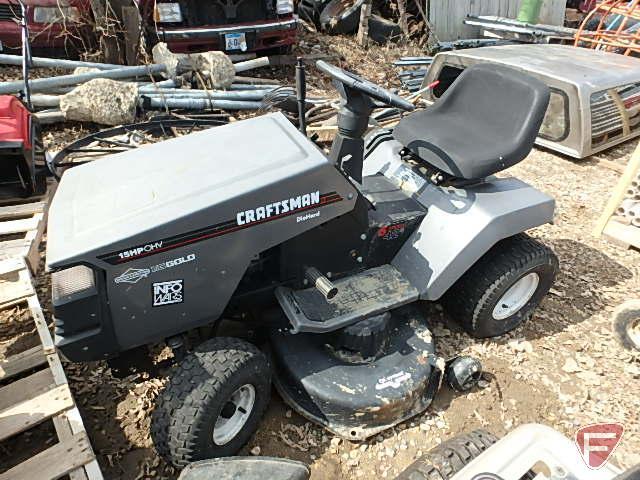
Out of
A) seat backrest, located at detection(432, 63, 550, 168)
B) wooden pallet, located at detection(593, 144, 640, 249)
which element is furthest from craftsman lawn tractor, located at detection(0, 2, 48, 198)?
wooden pallet, located at detection(593, 144, 640, 249)

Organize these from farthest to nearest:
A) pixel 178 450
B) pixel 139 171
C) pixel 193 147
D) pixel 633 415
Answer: pixel 633 415
pixel 193 147
pixel 139 171
pixel 178 450

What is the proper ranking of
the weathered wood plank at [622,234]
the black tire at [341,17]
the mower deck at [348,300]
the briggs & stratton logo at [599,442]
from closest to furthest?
1. the briggs & stratton logo at [599,442]
2. the mower deck at [348,300]
3. the weathered wood plank at [622,234]
4. the black tire at [341,17]

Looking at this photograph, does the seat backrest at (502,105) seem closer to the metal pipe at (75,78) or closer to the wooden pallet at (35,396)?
the wooden pallet at (35,396)

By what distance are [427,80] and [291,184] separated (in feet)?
13.5

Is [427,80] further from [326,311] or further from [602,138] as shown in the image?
[326,311]

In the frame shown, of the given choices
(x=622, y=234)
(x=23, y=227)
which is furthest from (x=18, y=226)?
(x=622, y=234)

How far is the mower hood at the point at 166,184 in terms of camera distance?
1.75 m

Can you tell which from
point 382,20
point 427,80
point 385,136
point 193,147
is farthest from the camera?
point 382,20

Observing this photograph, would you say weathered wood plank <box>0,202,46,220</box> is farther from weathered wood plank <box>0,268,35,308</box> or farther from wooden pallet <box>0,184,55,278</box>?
weathered wood plank <box>0,268,35,308</box>

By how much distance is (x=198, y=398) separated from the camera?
187 cm

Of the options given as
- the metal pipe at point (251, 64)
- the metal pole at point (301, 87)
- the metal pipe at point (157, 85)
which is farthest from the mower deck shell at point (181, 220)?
the metal pipe at point (251, 64)

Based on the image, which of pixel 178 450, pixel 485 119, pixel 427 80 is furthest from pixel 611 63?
pixel 178 450

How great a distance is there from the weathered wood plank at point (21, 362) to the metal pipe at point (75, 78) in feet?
10.4

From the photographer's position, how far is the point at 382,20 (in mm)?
8445
